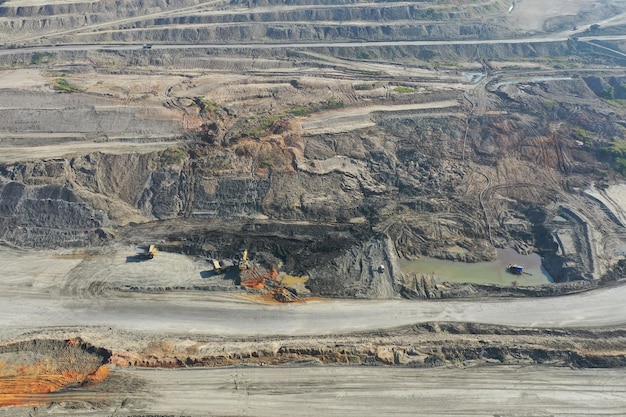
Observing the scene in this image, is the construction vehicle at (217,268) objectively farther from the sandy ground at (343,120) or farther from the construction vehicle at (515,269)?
the construction vehicle at (515,269)

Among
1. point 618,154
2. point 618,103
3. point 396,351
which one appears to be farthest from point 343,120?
point 618,103

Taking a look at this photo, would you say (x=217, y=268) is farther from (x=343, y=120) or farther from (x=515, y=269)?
(x=515, y=269)

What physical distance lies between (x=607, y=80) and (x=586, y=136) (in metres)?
15.6

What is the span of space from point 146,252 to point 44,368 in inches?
344

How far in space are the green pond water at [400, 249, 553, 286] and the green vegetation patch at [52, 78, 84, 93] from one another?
34.5m

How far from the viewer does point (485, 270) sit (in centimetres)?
2797

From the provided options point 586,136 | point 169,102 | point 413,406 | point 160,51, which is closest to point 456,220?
point 413,406

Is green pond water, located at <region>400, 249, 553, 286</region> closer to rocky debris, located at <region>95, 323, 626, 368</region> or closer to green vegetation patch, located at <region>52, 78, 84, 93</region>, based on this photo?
rocky debris, located at <region>95, 323, 626, 368</region>

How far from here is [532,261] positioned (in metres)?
28.8

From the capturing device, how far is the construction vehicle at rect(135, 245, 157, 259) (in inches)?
1040

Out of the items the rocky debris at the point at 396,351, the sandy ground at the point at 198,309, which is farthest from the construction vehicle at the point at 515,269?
the rocky debris at the point at 396,351

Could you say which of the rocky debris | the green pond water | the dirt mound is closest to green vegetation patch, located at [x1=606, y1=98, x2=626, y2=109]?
the green pond water

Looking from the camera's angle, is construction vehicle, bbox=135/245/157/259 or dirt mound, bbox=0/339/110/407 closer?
dirt mound, bbox=0/339/110/407

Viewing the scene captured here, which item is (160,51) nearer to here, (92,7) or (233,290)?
(92,7)
